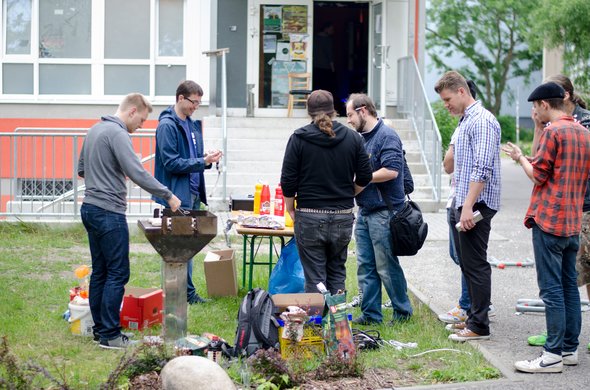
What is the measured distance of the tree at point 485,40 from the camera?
43.0 metres

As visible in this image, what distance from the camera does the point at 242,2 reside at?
18.2 m

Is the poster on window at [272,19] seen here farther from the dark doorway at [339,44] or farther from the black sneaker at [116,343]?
the black sneaker at [116,343]

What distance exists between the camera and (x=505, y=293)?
9.47m

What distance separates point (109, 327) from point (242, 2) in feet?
39.9

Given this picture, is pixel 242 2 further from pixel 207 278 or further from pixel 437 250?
pixel 207 278

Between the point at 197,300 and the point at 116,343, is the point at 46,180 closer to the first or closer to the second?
the point at 197,300

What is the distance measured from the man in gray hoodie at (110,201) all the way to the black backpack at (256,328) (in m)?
0.97

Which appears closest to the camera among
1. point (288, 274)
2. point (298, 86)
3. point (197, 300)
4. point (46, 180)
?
point (288, 274)

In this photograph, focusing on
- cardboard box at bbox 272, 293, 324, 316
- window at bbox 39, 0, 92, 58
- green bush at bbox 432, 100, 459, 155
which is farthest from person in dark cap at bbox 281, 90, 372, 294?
green bush at bbox 432, 100, 459, 155

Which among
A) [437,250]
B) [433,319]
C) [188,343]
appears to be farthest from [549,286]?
[437,250]

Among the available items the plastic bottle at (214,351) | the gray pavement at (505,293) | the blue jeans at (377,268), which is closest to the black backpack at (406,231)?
the blue jeans at (377,268)

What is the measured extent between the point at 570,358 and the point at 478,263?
3.27ft

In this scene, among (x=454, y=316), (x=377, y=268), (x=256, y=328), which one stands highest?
(x=377, y=268)

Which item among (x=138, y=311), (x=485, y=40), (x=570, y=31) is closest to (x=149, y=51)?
(x=570, y=31)
